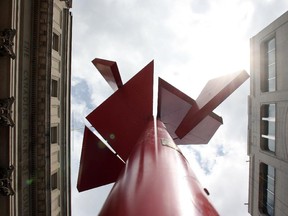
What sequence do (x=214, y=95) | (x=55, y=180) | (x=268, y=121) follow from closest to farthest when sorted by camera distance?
1. (x=214, y=95)
2. (x=55, y=180)
3. (x=268, y=121)

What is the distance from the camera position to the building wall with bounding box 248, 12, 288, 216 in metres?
20.4

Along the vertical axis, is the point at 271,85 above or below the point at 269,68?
below

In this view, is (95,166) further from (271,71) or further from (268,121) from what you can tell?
(271,71)

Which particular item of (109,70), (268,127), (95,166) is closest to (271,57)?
(268,127)

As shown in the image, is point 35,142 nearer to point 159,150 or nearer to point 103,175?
point 103,175

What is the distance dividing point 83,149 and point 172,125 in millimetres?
5088

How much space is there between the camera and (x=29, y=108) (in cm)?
1658

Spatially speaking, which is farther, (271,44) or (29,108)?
(271,44)

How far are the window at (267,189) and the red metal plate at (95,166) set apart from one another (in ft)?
46.5

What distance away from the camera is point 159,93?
14.5 metres

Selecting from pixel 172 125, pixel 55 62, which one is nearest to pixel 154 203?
pixel 172 125

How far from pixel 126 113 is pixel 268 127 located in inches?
557

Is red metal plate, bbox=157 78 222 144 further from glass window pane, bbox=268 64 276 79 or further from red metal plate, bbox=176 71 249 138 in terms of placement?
glass window pane, bbox=268 64 276 79

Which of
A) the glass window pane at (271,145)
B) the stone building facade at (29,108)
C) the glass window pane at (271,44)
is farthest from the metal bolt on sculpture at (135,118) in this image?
the glass window pane at (271,44)
